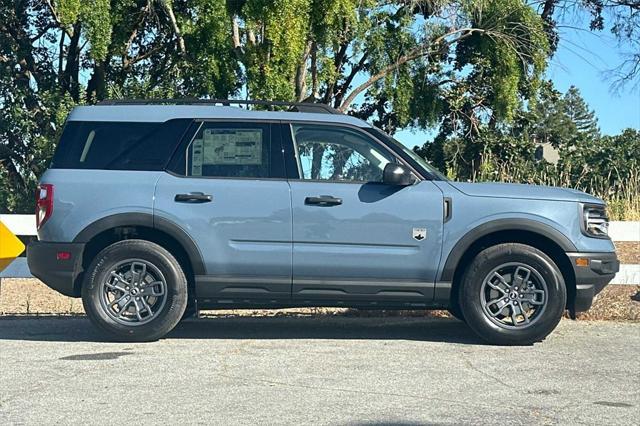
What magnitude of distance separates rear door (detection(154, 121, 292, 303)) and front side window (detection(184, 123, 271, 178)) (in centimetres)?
3

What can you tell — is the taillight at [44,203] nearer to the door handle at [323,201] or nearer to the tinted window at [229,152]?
the tinted window at [229,152]

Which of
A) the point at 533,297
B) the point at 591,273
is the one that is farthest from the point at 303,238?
the point at 591,273

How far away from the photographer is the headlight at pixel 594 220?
763 centimetres

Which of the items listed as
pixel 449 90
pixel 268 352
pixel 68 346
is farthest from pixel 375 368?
pixel 449 90

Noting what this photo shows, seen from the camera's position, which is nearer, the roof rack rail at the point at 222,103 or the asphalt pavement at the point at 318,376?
the asphalt pavement at the point at 318,376

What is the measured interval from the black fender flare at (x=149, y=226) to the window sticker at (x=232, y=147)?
640 millimetres

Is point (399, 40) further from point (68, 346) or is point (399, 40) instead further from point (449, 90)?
point (68, 346)

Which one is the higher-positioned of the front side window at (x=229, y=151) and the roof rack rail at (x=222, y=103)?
the roof rack rail at (x=222, y=103)

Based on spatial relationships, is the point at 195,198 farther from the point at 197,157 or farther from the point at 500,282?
the point at 500,282

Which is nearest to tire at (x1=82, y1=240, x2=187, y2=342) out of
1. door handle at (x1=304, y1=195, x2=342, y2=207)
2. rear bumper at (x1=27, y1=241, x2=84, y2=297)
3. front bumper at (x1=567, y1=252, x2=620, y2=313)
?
rear bumper at (x1=27, y1=241, x2=84, y2=297)

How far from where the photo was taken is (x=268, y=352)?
736 cm

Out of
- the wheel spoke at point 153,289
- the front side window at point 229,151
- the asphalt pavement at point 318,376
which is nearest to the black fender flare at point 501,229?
the asphalt pavement at point 318,376

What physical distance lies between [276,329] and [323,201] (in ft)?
5.59

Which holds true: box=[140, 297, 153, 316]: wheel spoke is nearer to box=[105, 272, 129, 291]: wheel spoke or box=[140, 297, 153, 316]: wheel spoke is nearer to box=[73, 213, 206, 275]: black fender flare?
box=[105, 272, 129, 291]: wheel spoke
